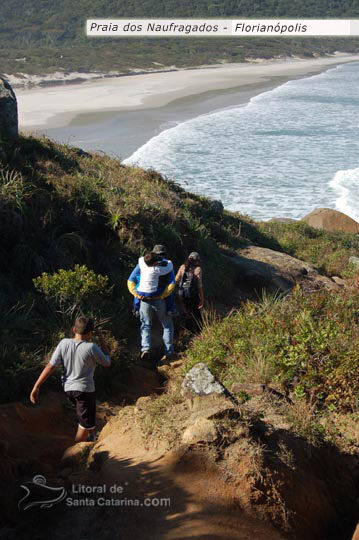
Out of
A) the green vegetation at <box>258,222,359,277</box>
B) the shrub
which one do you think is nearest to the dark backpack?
the shrub

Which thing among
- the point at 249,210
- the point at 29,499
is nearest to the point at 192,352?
the point at 29,499

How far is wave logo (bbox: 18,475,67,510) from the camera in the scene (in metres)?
3.78

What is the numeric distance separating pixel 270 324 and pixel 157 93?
46.8 meters

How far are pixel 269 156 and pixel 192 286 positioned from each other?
2284 centimetres

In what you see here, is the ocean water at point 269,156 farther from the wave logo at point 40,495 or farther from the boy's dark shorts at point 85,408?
the wave logo at point 40,495

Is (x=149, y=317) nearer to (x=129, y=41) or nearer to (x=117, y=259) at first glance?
(x=117, y=259)

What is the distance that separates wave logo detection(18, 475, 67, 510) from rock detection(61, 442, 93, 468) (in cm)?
53

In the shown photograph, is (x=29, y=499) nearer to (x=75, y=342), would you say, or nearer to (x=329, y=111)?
(x=75, y=342)

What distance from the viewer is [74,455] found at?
14.8ft

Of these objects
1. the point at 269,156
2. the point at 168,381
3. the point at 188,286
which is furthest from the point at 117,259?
the point at 269,156

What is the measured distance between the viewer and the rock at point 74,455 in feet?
14.7

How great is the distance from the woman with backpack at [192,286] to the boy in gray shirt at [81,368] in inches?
108

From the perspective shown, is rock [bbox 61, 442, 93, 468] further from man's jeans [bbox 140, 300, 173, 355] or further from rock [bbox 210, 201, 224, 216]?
rock [bbox 210, 201, 224, 216]

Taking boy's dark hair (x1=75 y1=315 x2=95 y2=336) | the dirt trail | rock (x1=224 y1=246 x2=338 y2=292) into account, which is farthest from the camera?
rock (x1=224 y1=246 x2=338 y2=292)
